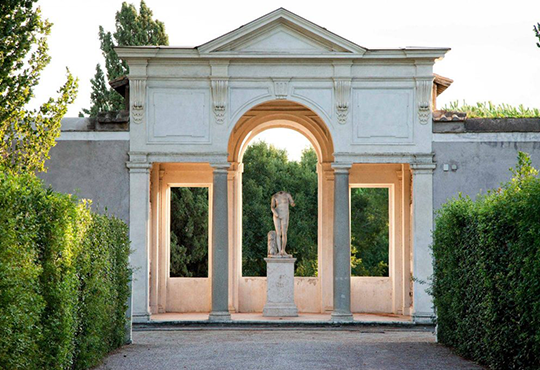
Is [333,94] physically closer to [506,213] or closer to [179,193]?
[506,213]

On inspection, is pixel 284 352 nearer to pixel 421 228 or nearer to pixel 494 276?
pixel 494 276

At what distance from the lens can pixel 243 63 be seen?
2027 centimetres

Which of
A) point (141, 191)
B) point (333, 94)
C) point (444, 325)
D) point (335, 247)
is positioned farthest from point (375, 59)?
point (444, 325)

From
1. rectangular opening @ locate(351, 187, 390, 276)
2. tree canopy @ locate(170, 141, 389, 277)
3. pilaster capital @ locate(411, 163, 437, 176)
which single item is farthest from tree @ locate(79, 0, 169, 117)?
rectangular opening @ locate(351, 187, 390, 276)

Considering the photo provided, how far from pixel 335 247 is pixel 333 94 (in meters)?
3.59

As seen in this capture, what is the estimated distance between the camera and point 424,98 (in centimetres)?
2025

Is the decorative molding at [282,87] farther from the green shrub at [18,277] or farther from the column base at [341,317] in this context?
the green shrub at [18,277]

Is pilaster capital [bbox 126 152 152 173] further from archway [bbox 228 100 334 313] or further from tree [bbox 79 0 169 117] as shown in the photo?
tree [bbox 79 0 169 117]

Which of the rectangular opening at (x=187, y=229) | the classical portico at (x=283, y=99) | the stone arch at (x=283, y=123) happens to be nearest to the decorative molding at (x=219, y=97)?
the classical portico at (x=283, y=99)

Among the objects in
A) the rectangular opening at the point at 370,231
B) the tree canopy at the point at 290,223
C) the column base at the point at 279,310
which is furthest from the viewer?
the rectangular opening at the point at 370,231

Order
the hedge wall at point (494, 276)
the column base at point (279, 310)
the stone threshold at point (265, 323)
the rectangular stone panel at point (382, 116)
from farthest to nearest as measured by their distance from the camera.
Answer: the column base at point (279, 310) → the rectangular stone panel at point (382, 116) → the stone threshold at point (265, 323) → the hedge wall at point (494, 276)

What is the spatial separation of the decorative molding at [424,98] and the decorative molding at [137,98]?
643 cm

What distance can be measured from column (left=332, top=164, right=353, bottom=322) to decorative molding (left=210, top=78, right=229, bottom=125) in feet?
9.49

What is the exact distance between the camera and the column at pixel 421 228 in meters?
20.0
